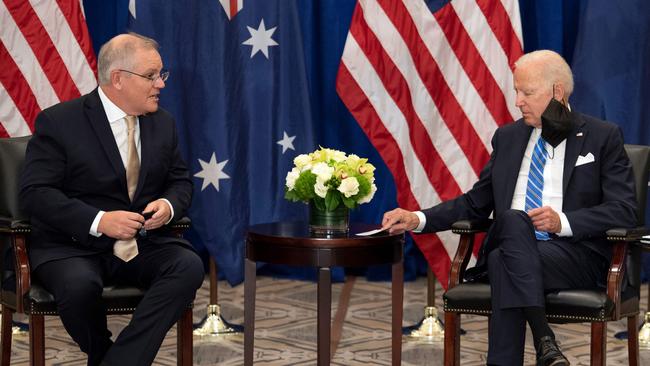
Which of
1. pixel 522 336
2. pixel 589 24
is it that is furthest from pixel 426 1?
pixel 522 336

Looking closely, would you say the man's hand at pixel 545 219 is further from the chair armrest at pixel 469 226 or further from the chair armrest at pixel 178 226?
the chair armrest at pixel 178 226

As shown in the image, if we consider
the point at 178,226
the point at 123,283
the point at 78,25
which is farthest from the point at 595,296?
the point at 78,25

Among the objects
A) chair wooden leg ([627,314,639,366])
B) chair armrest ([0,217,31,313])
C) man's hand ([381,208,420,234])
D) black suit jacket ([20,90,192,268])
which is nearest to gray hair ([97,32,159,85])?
black suit jacket ([20,90,192,268])

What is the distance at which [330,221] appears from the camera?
4180 millimetres

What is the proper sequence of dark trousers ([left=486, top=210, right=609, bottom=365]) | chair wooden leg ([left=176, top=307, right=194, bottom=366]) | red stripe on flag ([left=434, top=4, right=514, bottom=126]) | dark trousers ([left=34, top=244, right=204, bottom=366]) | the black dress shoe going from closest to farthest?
the black dress shoe, dark trousers ([left=34, top=244, right=204, bottom=366]), dark trousers ([left=486, top=210, right=609, bottom=365]), chair wooden leg ([left=176, top=307, right=194, bottom=366]), red stripe on flag ([left=434, top=4, right=514, bottom=126])

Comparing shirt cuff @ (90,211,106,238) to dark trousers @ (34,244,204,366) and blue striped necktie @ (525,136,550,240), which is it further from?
blue striped necktie @ (525,136,550,240)

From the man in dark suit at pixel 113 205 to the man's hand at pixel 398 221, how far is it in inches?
31.1

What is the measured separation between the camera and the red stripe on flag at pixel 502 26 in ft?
17.9

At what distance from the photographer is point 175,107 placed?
237 inches

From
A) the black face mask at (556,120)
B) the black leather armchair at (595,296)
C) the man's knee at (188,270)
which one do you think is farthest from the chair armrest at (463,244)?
the man's knee at (188,270)

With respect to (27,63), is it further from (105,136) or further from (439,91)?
(439,91)

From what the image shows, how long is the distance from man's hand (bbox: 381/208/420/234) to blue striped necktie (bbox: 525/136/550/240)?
0.48 metres

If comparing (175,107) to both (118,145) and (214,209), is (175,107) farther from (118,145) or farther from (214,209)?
(118,145)

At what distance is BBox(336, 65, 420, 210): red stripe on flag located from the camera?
18.2ft
